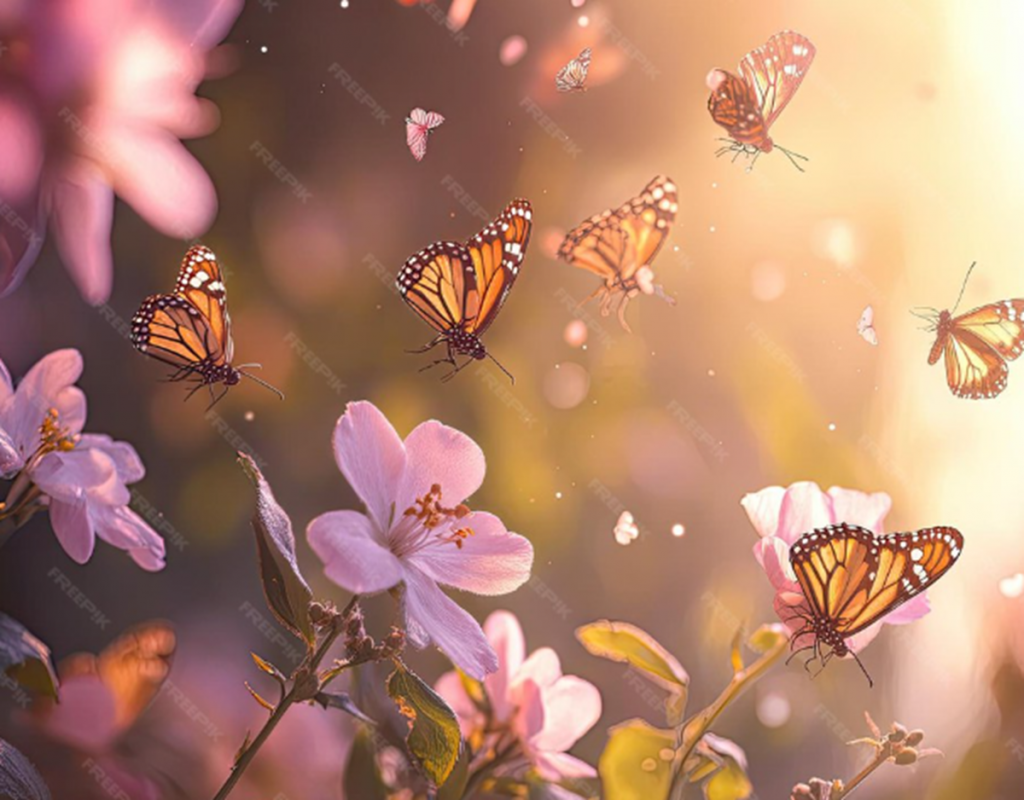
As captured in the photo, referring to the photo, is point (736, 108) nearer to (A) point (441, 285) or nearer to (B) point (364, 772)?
(A) point (441, 285)

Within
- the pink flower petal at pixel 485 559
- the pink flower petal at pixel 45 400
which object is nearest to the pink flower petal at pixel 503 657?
the pink flower petal at pixel 485 559

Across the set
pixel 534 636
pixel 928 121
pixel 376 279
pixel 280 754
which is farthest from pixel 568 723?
pixel 928 121

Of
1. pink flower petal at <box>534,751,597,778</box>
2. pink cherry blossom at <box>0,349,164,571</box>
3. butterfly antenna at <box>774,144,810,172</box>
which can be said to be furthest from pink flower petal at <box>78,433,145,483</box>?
butterfly antenna at <box>774,144,810,172</box>

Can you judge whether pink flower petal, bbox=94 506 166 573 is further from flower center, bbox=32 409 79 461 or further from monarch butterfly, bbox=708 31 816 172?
monarch butterfly, bbox=708 31 816 172

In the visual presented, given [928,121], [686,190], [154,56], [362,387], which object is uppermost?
[928,121]

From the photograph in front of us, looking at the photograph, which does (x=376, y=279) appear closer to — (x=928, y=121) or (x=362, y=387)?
(x=362, y=387)

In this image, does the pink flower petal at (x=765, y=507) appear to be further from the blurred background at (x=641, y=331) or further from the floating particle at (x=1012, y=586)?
the floating particle at (x=1012, y=586)
